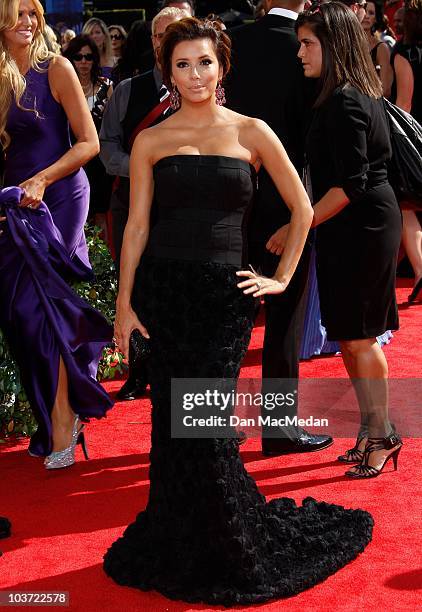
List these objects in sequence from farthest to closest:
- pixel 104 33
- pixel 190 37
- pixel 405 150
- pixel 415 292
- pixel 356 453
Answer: pixel 104 33, pixel 415 292, pixel 405 150, pixel 356 453, pixel 190 37

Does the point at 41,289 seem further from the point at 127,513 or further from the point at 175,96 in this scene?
the point at 175,96

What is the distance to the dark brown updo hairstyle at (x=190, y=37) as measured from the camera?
3516 millimetres

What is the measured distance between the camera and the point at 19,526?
4.29 meters

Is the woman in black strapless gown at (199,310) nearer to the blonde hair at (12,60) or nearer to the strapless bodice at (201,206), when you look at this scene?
the strapless bodice at (201,206)

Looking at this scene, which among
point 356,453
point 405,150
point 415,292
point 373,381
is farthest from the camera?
point 415,292

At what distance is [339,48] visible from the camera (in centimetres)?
454

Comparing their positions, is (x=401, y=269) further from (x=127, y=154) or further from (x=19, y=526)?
(x=19, y=526)

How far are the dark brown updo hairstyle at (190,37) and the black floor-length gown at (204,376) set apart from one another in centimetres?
35

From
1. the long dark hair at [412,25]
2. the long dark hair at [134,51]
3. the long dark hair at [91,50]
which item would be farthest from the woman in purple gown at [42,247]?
the long dark hair at [412,25]

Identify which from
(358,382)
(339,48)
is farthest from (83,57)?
(358,382)

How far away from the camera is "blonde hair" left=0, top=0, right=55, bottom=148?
486cm

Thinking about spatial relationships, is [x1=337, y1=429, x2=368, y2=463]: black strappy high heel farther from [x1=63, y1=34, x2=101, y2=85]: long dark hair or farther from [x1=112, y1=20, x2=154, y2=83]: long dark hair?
[x1=63, y1=34, x2=101, y2=85]: long dark hair

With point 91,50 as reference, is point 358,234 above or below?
below

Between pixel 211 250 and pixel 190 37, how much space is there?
701 mm
